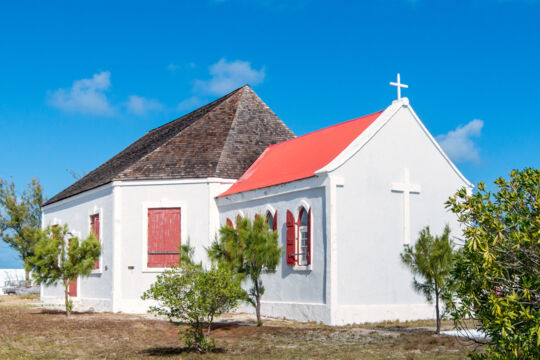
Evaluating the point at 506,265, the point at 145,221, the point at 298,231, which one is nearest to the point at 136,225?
the point at 145,221

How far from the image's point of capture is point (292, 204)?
2320 cm

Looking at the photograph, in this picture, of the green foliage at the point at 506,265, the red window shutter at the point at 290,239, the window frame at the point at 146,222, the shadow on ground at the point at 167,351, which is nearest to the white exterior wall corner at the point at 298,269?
the red window shutter at the point at 290,239

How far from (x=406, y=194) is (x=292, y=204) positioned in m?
4.17

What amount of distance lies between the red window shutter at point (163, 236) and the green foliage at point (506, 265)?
20339 millimetres

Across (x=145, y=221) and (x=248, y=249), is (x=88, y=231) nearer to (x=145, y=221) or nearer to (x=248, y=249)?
(x=145, y=221)

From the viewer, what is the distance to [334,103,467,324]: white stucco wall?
21375 millimetres

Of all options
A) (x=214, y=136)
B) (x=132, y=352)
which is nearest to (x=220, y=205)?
(x=214, y=136)

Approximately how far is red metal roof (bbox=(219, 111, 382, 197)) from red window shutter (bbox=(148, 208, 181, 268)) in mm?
2692

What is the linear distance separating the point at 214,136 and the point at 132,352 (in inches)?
645

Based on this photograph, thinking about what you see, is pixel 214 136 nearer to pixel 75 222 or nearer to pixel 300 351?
pixel 75 222

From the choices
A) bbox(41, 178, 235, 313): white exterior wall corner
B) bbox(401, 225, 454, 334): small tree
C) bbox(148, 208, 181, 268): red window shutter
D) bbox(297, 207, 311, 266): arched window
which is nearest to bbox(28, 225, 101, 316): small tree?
bbox(41, 178, 235, 313): white exterior wall corner

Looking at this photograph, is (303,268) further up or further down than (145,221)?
further down

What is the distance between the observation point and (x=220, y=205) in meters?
27.9

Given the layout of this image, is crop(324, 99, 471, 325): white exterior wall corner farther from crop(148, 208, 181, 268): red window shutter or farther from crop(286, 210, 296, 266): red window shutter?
crop(148, 208, 181, 268): red window shutter
